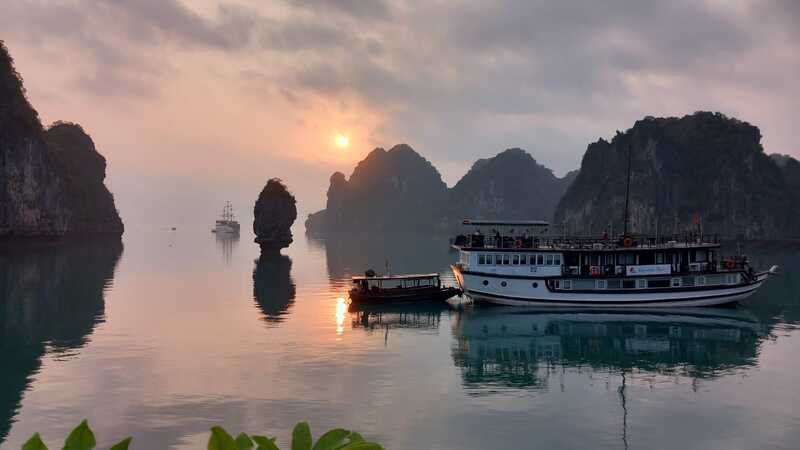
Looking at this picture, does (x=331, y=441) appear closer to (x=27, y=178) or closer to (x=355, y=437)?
(x=355, y=437)

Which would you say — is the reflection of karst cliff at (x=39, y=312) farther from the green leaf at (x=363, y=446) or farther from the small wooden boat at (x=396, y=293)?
the green leaf at (x=363, y=446)

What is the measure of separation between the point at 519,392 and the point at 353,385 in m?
8.07

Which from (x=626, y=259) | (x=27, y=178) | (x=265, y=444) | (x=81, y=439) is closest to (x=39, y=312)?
(x=626, y=259)

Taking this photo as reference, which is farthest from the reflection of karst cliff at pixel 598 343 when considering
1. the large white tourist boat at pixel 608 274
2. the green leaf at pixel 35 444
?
the green leaf at pixel 35 444

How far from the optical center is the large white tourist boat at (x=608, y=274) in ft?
156

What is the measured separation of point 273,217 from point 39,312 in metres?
94.0

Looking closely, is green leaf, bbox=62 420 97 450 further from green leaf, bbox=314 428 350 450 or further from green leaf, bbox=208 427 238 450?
green leaf, bbox=314 428 350 450

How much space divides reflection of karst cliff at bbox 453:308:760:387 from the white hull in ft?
3.83

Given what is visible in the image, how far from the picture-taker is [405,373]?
95.6 ft

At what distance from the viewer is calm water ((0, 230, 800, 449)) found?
21.5m

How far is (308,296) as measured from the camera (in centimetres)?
5891

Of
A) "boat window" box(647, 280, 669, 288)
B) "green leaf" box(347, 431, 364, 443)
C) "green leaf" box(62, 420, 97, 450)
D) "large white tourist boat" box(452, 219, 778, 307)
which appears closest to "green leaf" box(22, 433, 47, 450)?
"green leaf" box(62, 420, 97, 450)

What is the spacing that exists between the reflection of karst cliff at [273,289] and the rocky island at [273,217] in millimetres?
40203

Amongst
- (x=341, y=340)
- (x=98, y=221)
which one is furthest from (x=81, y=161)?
(x=341, y=340)
